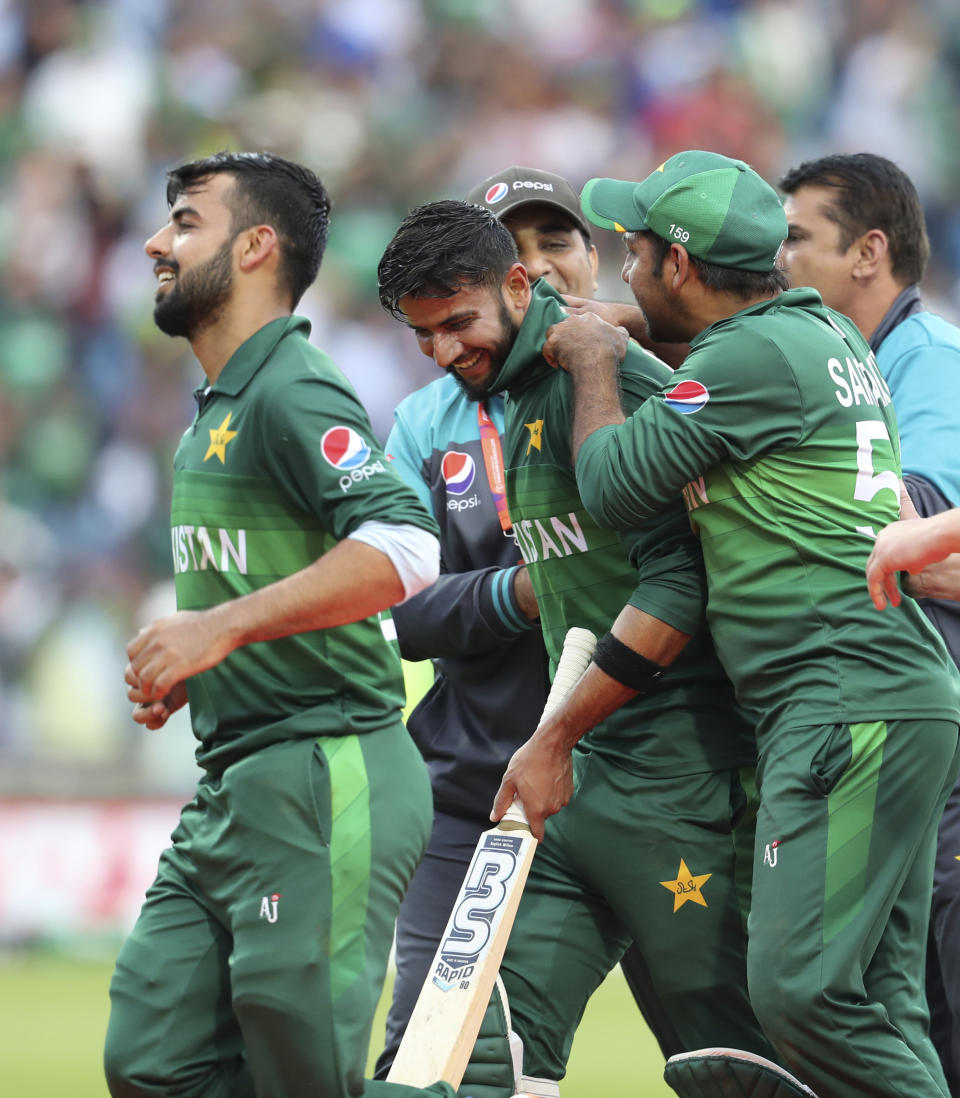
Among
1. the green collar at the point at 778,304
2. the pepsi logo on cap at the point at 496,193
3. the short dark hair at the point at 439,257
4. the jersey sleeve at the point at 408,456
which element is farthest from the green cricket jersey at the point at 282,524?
the pepsi logo on cap at the point at 496,193

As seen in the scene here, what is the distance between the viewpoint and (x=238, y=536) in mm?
3795

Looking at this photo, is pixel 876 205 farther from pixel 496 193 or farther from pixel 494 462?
pixel 494 462

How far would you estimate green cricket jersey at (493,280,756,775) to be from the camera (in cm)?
423

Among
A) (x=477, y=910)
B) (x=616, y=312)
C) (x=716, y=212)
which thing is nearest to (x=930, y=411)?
(x=616, y=312)

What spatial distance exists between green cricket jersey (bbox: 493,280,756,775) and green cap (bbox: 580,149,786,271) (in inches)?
15.3

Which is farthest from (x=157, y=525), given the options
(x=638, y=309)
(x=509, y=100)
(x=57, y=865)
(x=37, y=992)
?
(x=638, y=309)

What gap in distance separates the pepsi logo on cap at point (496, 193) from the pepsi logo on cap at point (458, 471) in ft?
2.55

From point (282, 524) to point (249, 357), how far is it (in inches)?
15.6

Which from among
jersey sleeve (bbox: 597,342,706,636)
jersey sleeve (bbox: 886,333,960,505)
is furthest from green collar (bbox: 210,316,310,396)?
jersey sleeve (bbox: 886,333,960,505)

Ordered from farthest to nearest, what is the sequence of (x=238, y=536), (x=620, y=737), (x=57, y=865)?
(x=57, y=865) < (x=620, y=737) < (x=238, y=536)

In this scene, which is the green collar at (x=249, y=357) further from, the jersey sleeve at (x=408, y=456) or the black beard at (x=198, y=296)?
the jersey sleeve at (x=408, y=456)

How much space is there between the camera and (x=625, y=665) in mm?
4121

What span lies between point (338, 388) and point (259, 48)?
10.9 meters

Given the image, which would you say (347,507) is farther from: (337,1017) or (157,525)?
(157,525)
